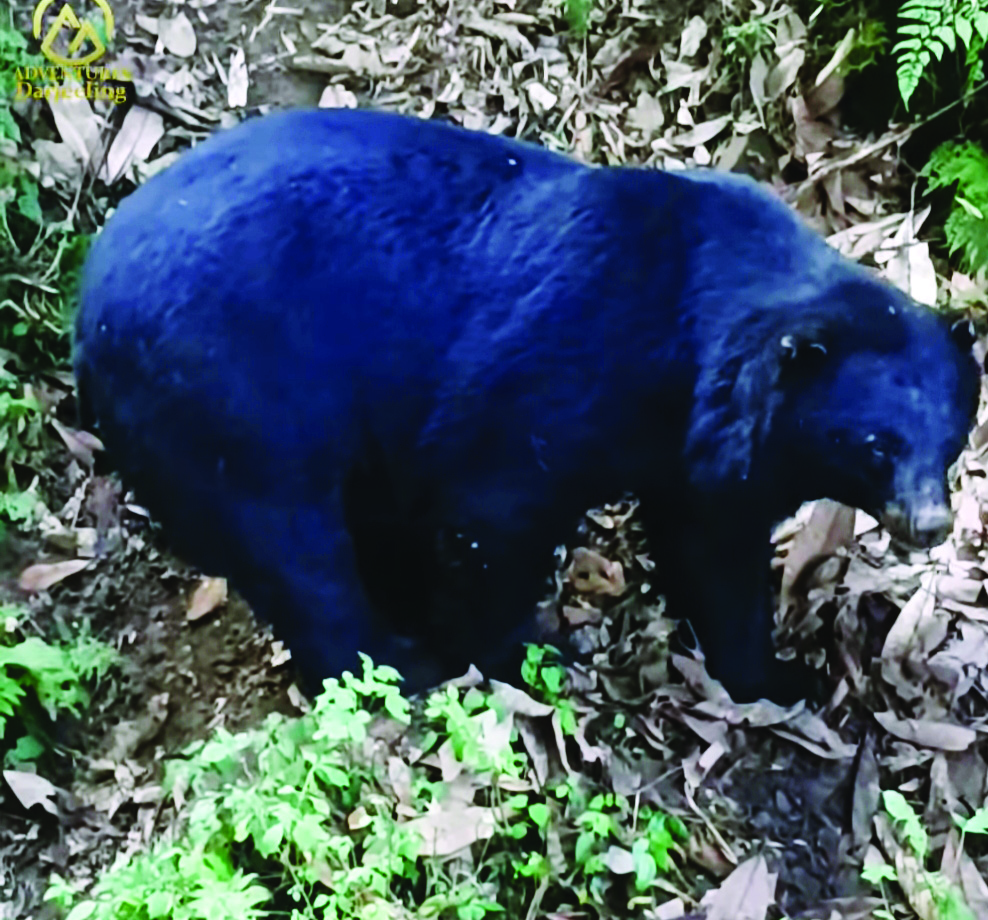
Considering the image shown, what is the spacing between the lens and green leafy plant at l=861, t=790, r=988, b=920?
2426 mm

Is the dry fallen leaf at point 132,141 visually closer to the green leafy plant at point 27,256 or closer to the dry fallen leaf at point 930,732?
the green leafy plant at point 27,256

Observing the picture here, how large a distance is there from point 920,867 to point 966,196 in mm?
2102

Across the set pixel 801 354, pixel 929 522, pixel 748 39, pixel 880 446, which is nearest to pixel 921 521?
pixel 929 522

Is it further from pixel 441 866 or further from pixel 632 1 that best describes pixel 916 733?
pixel 632 1

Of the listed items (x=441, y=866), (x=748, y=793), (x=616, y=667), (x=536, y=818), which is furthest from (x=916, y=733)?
(x=441, y=866)

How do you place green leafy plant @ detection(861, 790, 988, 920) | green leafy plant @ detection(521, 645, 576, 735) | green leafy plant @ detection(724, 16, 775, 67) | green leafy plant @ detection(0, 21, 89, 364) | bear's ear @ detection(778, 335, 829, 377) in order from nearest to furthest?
bear's ear @ detection(778, 335, 829, 377)
green leafy plant @ detection(861, 790, 988, 920)
green leafy plant @ detection(521, 645, 576, 735)
green leafy plant @ detection(0, 21, 89, 364)
green leafy plant @ detection(724, 16, 775, 67)

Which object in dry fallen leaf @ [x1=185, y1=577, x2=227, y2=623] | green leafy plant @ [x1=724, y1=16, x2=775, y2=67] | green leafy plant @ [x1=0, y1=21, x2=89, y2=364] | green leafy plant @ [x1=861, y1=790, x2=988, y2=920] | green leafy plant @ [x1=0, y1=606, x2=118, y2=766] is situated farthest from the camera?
green leafy plant @ [x1=724, y1=16, x2=775, y2=67]

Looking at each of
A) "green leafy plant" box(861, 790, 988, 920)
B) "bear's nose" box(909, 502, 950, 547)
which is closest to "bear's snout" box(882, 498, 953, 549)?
"bear's nose" box(909, 502, 950, 547)

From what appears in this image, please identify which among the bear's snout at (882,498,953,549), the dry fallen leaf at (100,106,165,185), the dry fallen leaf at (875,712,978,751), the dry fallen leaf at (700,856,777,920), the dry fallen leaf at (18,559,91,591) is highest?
Answer: the bear's snout at (882,498,953,549)

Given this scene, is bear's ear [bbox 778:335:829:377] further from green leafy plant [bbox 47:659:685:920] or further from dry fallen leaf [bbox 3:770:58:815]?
dry fallen leaf [bbox 3:770:58:815]

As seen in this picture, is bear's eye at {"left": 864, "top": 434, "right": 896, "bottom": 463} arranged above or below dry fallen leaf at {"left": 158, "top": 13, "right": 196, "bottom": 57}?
below

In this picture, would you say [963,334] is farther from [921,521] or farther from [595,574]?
[595,574]

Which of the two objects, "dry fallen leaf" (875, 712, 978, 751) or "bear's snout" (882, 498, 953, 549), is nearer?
"bear's snout" (882, 498, 953, 549)

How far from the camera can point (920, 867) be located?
2.52 meters
